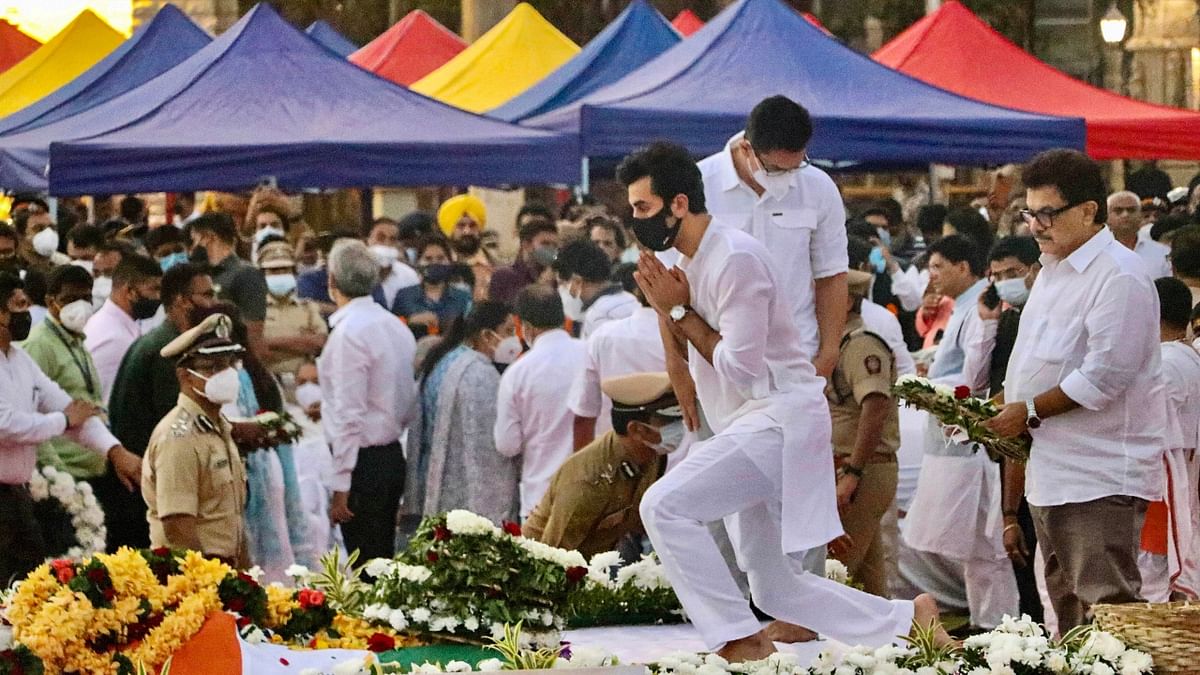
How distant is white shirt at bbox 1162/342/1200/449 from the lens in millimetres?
8703

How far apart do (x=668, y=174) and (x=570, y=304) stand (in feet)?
17.9

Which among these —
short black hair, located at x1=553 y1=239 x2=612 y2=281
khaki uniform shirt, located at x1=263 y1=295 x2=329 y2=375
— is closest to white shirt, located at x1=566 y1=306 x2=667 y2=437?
short black hair, located at x1=553 y1=239 x2=612 y2=281

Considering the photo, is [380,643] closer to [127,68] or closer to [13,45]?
[127,68]

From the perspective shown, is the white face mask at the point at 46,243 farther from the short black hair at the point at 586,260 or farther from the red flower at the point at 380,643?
the red flower at the point at 380,643

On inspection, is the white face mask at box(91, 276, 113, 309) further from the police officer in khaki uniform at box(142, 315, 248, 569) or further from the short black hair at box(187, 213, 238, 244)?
the police officer in khaki uniform at box(142, 315, 248, 569)

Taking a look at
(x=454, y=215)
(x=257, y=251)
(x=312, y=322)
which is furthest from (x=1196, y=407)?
(x=454, y=215)

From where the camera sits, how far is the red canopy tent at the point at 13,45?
2566 centimetres

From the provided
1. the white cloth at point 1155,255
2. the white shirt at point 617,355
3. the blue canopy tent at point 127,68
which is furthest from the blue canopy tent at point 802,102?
the blue canopy tent at point 127,68

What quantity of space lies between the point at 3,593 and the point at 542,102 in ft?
34.8

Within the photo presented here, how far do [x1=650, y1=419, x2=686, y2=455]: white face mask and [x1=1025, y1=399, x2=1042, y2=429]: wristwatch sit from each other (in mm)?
1990

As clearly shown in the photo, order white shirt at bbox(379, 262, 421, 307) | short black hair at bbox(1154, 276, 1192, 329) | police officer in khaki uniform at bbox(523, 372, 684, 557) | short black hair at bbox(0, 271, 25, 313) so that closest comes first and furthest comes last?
short black hair at bbox(1154, 276, 1192, 329)
police officer in khaki uniform at bbox(523, 372, 684, 557)
short black hair at bbox(0, 271, 25, 313)
white shirt at bbox(379, 262, 421, 307)

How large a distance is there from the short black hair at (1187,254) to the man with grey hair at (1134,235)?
2.34 metres

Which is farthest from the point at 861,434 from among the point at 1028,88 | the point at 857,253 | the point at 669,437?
the point at 1028,88

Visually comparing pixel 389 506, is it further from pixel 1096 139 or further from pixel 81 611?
pixel 1096 139
